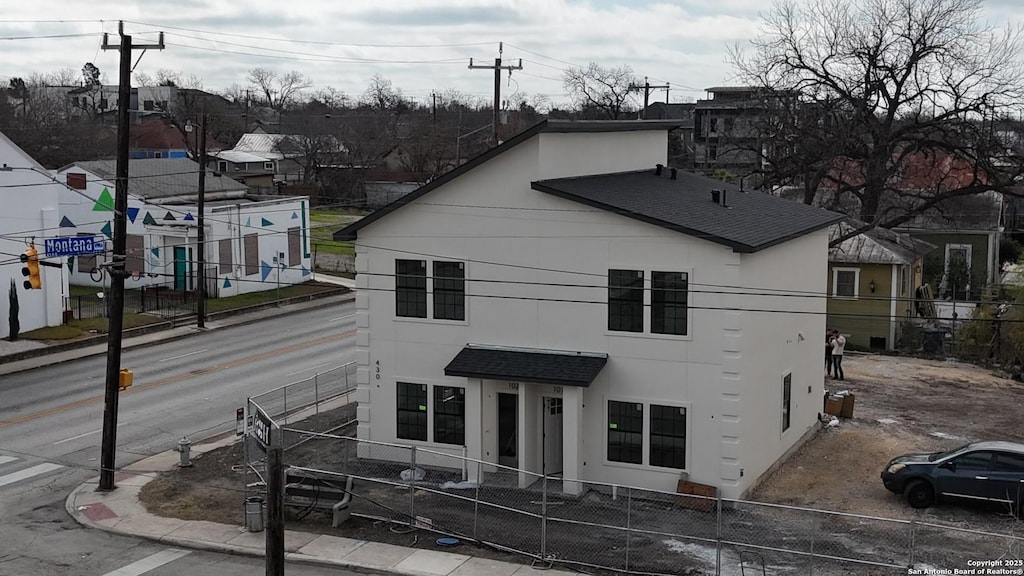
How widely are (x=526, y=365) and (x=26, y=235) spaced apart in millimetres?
26485

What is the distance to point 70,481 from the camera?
2555 cm

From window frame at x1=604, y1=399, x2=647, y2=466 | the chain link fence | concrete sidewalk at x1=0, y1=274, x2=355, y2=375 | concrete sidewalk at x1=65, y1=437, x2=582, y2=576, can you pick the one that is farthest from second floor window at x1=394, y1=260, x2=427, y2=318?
concrete sidewalk at x1=0, y1=274, x2=355, y2=375

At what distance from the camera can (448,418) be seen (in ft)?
82.6

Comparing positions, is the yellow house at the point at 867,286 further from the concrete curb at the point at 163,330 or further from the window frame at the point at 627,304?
the window frame at the point at 627,304

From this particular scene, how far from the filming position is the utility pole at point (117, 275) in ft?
79.3

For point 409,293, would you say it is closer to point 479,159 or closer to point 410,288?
point 410,288

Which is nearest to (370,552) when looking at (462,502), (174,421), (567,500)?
(462,502)

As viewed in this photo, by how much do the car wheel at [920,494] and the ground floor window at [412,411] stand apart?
410 inches

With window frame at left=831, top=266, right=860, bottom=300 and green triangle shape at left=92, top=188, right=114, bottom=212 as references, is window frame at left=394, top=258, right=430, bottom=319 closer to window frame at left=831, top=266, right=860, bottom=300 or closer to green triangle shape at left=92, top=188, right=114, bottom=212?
window frame at left=831, top=266, right=860, bottom=300

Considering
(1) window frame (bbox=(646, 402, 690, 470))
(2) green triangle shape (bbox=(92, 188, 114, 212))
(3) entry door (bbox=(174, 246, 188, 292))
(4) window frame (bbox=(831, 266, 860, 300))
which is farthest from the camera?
(2) green triangle shape (bbox=(92, 188, 114, 212))

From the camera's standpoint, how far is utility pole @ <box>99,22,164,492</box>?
951 inches

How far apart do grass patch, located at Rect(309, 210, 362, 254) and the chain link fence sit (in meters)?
35.7

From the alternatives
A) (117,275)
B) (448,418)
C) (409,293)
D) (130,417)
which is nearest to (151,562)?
(117,275)

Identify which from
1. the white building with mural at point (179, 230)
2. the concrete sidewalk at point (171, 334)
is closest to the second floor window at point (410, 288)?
the concrete sidewalk at point (171, 334)
